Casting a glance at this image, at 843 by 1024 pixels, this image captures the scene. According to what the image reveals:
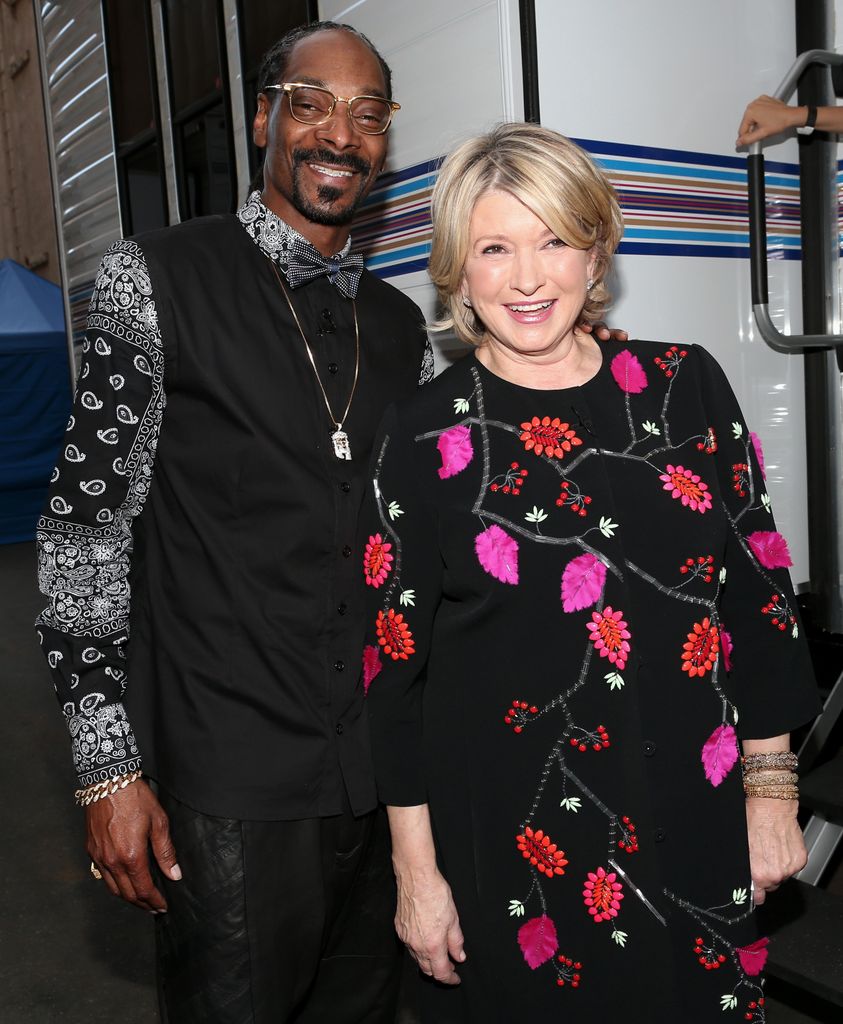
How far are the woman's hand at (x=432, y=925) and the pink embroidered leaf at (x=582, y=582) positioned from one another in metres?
0.45

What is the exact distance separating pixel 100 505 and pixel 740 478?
97 centimetres

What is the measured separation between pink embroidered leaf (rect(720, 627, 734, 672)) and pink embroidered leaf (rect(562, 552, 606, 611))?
0.23 m

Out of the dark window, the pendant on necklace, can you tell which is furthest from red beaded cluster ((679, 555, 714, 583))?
the dark window

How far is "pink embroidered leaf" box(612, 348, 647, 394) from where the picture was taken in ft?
4.88

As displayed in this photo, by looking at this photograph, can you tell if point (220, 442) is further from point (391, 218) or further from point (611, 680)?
point (391, 218)

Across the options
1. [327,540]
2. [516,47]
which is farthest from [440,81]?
[327,540]

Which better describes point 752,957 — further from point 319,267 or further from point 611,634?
point 319,267

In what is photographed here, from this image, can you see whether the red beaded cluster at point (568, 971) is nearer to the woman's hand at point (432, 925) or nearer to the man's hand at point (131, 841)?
the woman's hand at point (432, 925)

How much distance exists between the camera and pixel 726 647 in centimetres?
149

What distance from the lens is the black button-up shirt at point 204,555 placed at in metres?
1.54

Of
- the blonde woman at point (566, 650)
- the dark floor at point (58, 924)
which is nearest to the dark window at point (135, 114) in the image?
the dark floor at point (58, 924)

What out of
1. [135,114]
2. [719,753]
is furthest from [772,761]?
[135,114]

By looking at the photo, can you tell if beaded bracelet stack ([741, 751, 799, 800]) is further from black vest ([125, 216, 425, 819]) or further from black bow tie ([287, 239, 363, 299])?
black bow tie ([287, 239, 363, 299])

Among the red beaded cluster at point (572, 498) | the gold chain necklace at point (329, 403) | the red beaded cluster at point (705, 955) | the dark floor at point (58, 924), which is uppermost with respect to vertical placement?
the gold chain necklace at point (329, 403)
